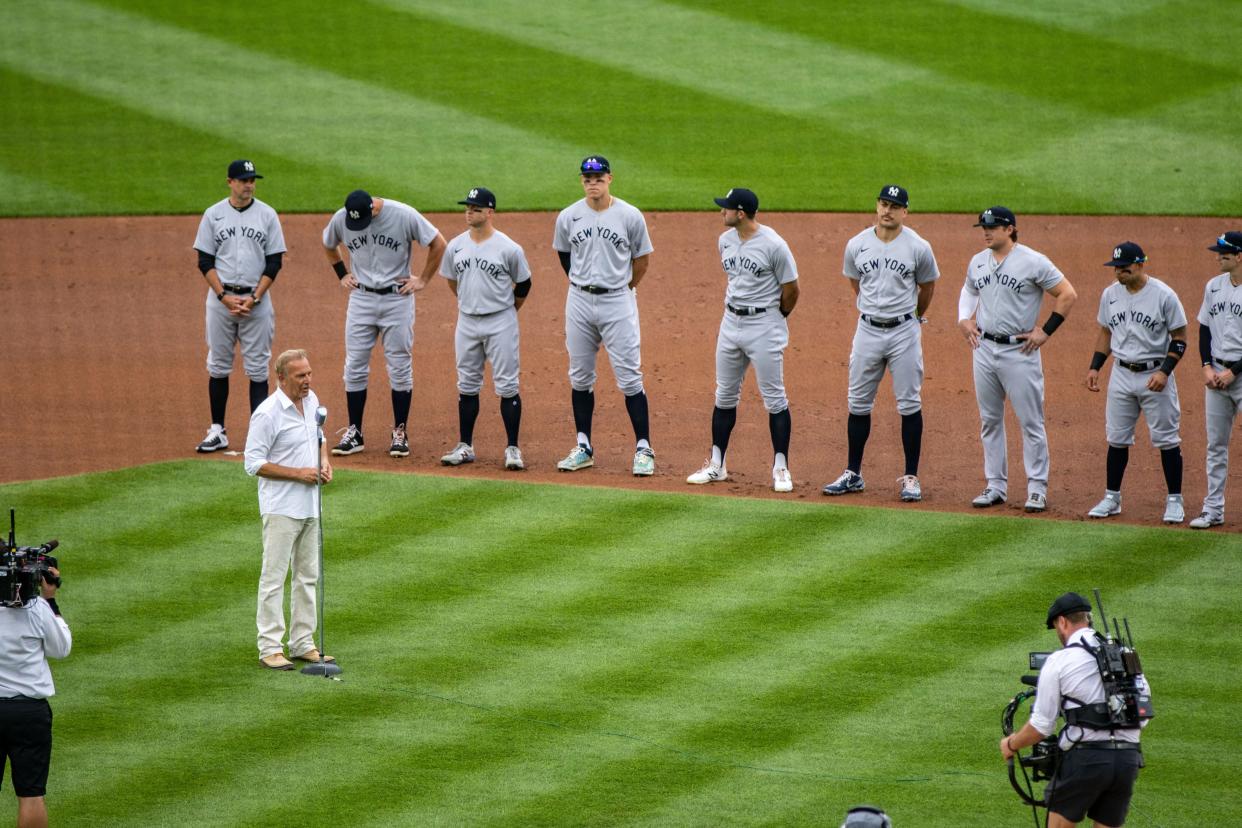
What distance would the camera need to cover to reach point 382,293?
12273 millimetres

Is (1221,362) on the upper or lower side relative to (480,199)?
lower

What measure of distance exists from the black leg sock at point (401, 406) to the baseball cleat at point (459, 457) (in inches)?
19.3

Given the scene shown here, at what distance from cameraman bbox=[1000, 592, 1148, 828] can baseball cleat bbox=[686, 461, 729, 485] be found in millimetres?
5051

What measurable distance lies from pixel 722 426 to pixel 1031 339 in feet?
7.29

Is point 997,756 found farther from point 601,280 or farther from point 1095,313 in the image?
point 1095,313

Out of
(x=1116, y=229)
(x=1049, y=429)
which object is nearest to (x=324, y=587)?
(x=1049, y=429)

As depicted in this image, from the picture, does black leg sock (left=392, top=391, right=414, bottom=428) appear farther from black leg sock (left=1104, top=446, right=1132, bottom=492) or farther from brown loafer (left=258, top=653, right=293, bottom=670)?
black leg sock (left=1104, top=446, right=1132, bottom=492)

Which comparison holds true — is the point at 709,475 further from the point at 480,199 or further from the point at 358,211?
the point at 358,211

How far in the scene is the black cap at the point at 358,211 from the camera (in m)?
12.0

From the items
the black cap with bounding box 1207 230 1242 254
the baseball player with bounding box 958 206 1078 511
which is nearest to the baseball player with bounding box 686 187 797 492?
the baseball player with bounding box 958 206 1078 511

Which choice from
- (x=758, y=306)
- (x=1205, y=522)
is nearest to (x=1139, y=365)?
(x=1205, y=522)

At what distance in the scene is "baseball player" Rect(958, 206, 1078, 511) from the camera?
433 inches

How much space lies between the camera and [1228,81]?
21.0m

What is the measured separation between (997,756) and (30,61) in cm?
1827
